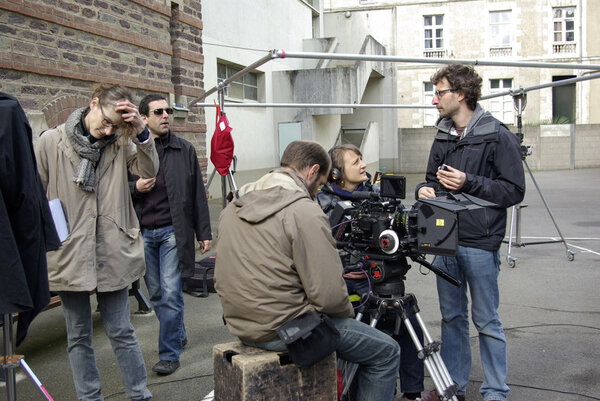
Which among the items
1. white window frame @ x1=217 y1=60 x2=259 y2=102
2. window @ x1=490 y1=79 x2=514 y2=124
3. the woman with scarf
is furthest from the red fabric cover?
window @ x1=490 y1=79 x2=514 y2=124

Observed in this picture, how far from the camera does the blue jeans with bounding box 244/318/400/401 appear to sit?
2.62 m

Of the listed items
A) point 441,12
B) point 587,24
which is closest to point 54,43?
point 441,12

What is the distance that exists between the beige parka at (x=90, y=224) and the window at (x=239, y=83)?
1052 cm

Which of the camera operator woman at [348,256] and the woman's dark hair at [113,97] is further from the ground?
the woman's dark hair at [113,97]

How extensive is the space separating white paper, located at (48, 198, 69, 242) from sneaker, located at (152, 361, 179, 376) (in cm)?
146

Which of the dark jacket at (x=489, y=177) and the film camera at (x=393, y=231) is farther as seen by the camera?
the dark jacket at (x=489, y=177)

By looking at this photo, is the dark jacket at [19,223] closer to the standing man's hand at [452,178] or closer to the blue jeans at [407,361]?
the blue jeans at [407,361]

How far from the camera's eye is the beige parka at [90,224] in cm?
305

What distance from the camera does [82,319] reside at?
3.15 m

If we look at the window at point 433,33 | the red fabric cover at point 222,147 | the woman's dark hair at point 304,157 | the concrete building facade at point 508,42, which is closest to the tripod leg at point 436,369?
the woman's dark hair at point 304,157

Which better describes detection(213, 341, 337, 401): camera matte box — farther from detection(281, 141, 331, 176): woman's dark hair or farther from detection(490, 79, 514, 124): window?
detection(490, 79, 514, 124): window

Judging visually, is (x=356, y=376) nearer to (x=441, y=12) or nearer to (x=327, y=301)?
(x=327, y=301)

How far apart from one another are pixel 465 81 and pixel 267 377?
2057 mm

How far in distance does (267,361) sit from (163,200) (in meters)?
2.07
